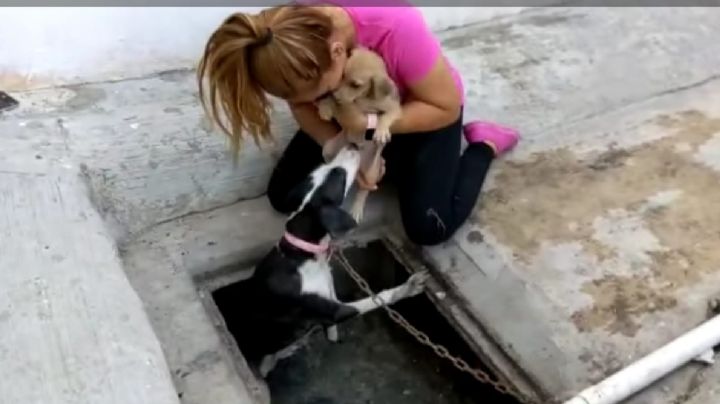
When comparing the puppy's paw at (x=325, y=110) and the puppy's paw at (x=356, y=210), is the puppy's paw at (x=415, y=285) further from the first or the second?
the puppy's paw at (x=325, y=110)

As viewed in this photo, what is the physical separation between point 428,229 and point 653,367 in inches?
24.5

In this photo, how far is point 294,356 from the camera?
7.68ft

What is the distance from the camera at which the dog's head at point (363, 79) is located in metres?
A: 1.89

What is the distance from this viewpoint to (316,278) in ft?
6.63

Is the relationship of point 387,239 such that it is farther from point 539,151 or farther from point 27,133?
point 27,133

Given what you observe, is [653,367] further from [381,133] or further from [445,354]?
[381,133]

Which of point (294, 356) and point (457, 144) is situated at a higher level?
point (457, 144)

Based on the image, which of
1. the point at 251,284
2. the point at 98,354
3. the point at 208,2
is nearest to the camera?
the point at 98,354

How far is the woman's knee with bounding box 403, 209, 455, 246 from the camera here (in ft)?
7.17

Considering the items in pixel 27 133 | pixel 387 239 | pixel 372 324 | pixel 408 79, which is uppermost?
pixel 408 79

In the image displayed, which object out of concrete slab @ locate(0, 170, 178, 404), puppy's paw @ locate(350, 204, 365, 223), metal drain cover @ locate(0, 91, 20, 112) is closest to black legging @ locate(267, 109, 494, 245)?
puppy's paw @ locate(350, 204, 365, 223)

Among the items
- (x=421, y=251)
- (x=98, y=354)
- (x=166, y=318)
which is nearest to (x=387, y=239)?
(x=421, y=251)

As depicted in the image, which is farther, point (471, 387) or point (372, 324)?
point (372, 324)

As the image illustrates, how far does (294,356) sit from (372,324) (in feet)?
0.79
